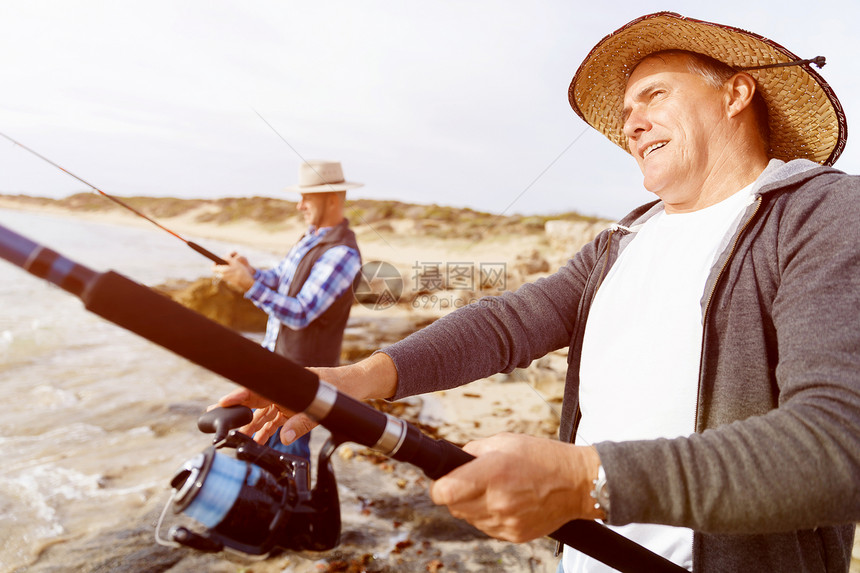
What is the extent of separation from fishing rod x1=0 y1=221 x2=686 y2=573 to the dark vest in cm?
286

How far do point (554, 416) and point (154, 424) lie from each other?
5004 millimetres

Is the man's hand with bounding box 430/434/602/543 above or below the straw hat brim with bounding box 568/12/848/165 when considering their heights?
below

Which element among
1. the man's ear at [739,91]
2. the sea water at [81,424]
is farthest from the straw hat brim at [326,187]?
the man's ear at [739,91]

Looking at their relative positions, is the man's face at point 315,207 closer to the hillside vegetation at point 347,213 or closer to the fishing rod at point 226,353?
the fishing rod at point 226,353

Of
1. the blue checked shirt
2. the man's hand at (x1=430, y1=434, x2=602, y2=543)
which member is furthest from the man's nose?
the blue checked shirt

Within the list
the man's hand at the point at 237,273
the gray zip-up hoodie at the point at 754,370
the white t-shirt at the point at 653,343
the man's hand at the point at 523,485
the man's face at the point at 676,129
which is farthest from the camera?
the man's hand at the point at 237,273

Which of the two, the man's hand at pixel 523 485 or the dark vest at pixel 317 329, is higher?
the man's hand at pixel 523 485

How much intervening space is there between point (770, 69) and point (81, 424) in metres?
8.08

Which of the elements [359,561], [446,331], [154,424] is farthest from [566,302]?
[154,424]

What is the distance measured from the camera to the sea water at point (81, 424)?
4555 mm

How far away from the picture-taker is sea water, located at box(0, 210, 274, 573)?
14.9ft

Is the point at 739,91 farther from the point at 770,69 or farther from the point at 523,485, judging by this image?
the point at 523,485

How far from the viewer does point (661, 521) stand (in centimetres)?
99

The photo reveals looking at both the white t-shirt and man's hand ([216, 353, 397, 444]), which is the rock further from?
man's hand ([216, 353, 397, 444])
